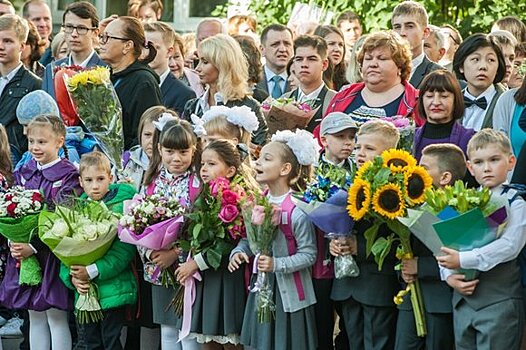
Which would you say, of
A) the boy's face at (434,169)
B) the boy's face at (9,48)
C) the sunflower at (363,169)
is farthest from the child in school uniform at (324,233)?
the boy's face at (9,48)

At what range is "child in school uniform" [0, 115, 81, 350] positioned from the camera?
8.35 meters

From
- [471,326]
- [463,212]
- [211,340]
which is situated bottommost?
[211,340]

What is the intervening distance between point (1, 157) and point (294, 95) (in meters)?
2.23

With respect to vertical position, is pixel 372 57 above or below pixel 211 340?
above

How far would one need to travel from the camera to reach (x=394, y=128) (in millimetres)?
7527

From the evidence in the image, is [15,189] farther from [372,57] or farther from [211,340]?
[372,57]

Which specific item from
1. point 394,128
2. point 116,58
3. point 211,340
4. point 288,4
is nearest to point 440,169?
point 394,128

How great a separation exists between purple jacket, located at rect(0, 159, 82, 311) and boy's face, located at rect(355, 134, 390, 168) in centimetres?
213

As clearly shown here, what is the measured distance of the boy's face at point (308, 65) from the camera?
30.5ft

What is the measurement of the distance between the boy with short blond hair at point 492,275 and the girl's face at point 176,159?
1.95m

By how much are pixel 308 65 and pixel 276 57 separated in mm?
1654

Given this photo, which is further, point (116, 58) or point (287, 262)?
point (116, 58)

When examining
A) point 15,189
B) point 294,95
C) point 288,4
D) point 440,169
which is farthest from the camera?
point 288,4

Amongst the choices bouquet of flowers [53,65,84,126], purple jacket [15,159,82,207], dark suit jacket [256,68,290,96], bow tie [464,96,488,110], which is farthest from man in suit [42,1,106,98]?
bow tie [464,96,488,110]
